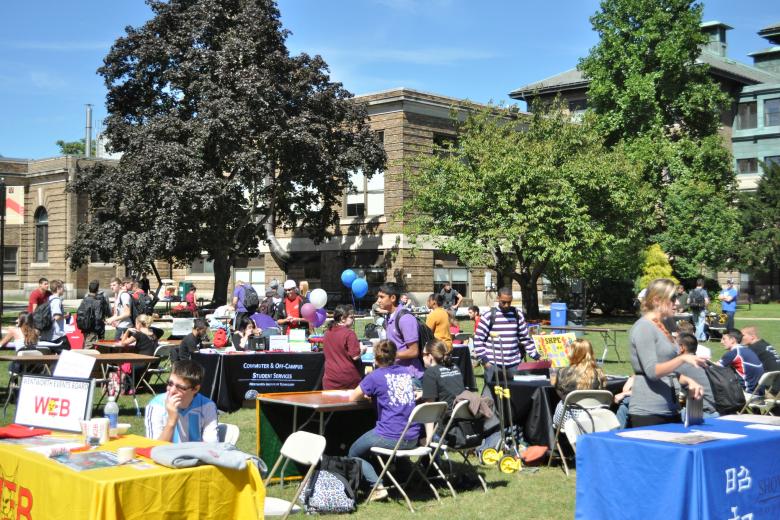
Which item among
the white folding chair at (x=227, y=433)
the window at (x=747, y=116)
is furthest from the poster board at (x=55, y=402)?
the window at (x=747, y=116)

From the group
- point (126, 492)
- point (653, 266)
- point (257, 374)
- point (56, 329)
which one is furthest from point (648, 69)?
point (126, 492)

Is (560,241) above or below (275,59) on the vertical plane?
below

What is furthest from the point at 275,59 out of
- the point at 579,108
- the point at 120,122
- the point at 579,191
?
the point at 579,108

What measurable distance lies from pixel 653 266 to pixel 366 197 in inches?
497

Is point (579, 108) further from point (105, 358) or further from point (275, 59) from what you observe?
point (105, 358)

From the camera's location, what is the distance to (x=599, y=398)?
8.81m

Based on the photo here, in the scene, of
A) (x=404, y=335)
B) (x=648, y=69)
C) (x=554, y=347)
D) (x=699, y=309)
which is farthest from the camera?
(x=648, y=69)

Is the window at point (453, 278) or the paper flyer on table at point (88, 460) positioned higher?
the window at point (453, 278)

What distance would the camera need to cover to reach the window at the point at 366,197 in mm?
37812

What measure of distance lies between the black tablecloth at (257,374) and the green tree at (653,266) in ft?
85.6

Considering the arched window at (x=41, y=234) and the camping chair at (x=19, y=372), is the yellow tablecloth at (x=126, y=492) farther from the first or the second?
the arched window at (x=41, y=234)

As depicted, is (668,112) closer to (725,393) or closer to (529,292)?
(529,292)

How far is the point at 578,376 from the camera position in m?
9.21

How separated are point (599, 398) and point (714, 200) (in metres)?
34.2
